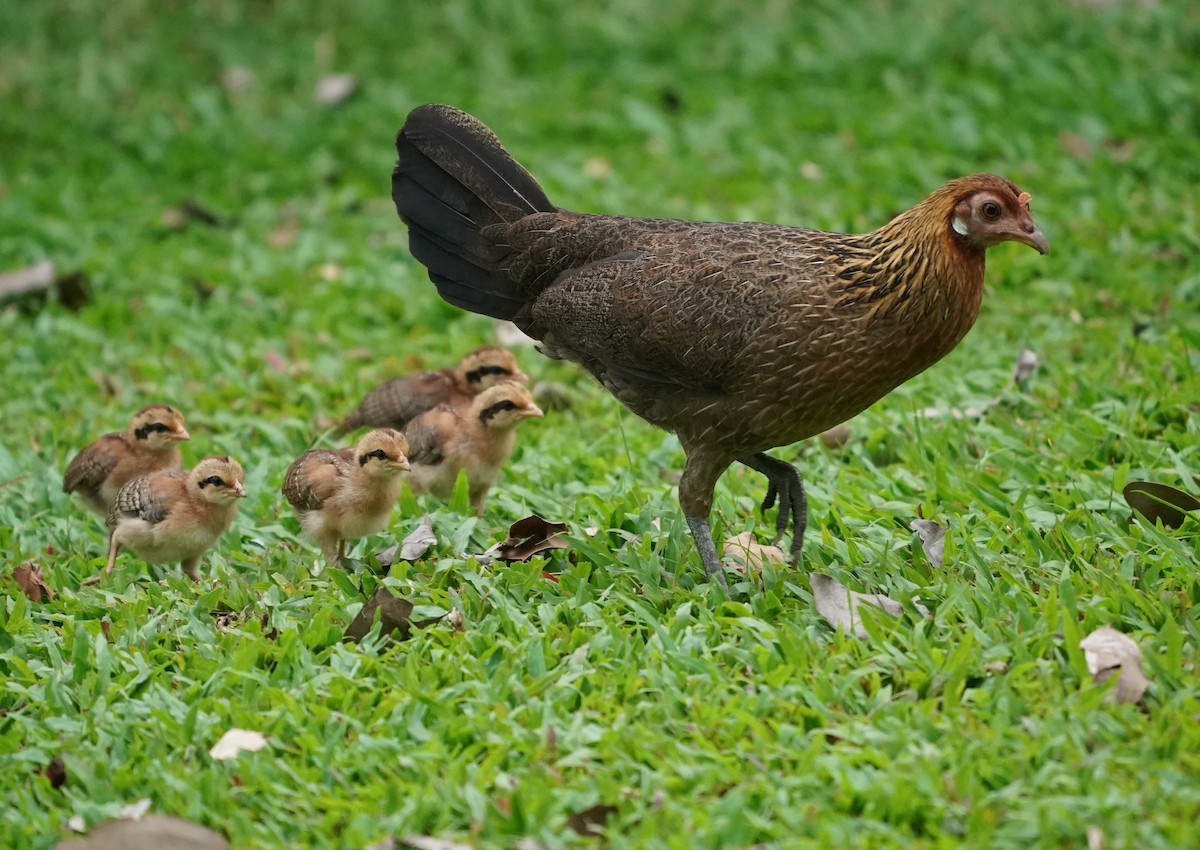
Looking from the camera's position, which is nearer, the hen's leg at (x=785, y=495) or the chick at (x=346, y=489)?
the hen's leg at (x=785, y=495)

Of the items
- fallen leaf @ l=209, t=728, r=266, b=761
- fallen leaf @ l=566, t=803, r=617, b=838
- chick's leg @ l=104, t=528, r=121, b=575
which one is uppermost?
chick's leg @ l=104, t=528, r=121, b=575

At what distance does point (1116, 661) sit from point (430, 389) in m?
3.52

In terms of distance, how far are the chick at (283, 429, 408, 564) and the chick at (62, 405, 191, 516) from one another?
0.74 m

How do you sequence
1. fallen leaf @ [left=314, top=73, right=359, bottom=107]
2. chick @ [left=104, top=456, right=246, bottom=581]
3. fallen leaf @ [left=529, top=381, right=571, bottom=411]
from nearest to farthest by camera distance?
chick @ [left=104, top=456, right=246, bottom=581], fallen leaf @ [left=529, top=381, right=571, bottom=411], fallen leaf @ [left=314, top=73, right=359, bottom=107]

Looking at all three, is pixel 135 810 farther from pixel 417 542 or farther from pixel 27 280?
pixel 27 280

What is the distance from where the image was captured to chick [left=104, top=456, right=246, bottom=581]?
5543 mm

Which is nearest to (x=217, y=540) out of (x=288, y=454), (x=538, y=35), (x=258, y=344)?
(x=288, y=454)

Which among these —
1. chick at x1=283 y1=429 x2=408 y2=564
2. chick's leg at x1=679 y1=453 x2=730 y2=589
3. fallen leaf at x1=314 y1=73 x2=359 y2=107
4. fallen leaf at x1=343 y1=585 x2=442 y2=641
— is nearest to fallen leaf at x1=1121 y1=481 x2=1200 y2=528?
chick's leg at x1=679 y1=453 x2=730 y2=589

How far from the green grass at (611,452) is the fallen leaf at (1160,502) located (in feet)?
0.31

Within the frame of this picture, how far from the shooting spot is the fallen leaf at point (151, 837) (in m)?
3.80

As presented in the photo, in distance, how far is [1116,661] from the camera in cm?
415

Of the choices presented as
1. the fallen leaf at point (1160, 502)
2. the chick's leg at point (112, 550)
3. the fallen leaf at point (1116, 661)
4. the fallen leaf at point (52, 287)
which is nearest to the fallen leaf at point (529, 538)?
the chick's leg at point (112, 550)

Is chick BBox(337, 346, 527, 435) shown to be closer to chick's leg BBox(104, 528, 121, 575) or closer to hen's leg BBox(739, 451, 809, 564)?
chick's leg BBox(104, 528, 121, 575)

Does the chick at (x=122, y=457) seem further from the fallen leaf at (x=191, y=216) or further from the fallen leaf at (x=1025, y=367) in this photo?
the fallen leaf at (x=1025, y=367)
